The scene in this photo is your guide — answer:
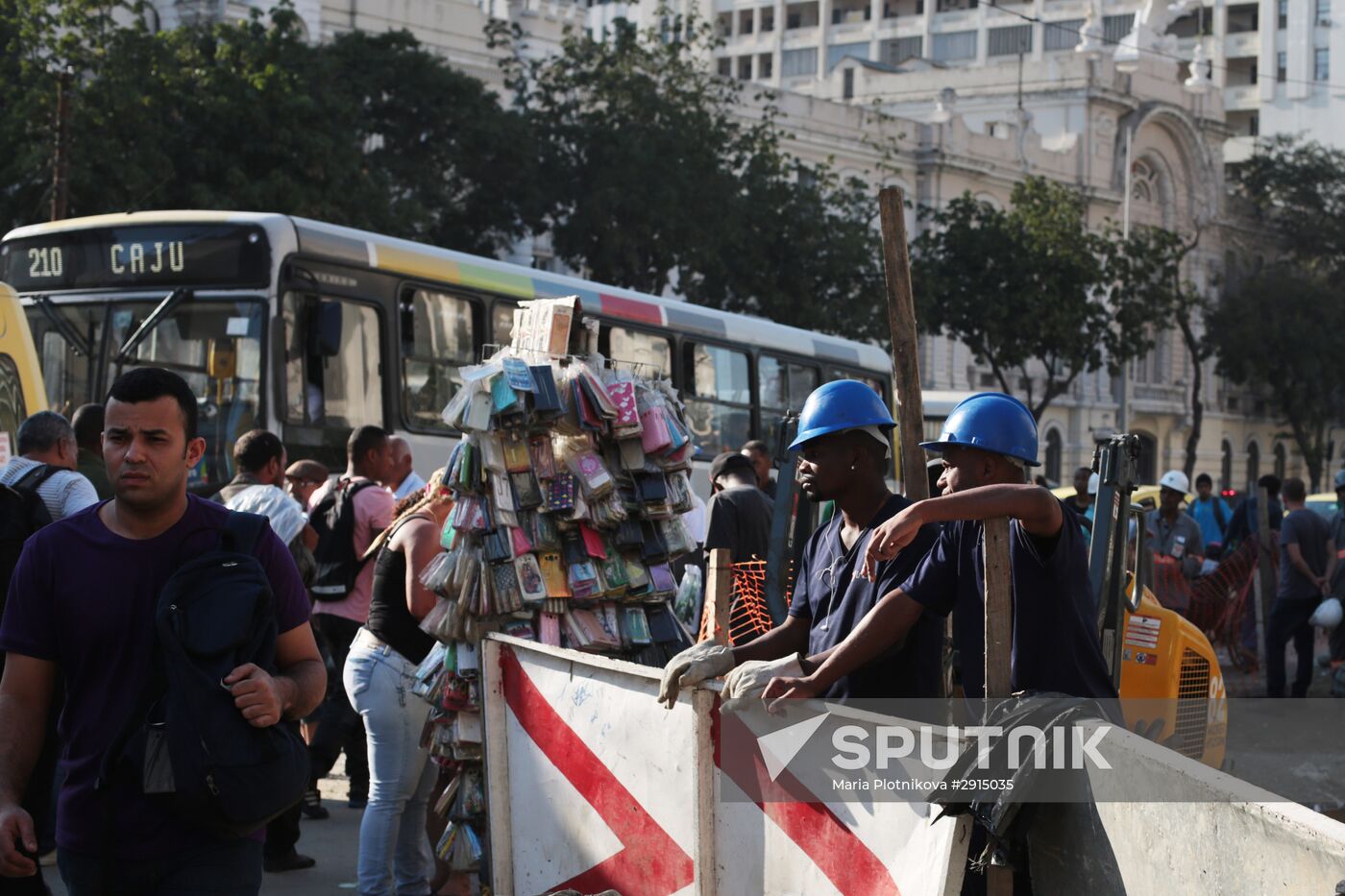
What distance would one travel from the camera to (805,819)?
4.02m

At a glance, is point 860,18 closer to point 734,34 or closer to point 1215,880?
point 734,34

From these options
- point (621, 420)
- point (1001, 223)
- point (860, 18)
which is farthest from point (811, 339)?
point (860, 18)

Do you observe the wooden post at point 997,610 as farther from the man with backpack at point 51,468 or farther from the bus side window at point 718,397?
the bus side window at point 718,397

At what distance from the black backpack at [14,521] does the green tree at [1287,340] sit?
54838 millimetres

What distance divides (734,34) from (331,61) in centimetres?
6973

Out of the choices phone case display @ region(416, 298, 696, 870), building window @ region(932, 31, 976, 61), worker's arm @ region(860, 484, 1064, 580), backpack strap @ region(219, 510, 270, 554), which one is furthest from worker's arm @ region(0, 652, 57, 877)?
building window @ region(932, 31, 976, 61)

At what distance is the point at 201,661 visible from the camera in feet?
11.2

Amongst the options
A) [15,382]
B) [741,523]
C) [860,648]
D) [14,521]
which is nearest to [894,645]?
[860,648]

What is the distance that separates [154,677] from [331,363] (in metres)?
9.02

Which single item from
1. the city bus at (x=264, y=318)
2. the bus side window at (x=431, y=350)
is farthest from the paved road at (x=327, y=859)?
the bus side window at (x=431, y=350)

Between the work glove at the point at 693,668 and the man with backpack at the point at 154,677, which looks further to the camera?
the work glove at the point at 693,668

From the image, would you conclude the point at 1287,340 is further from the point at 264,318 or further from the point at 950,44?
the point at 264,318

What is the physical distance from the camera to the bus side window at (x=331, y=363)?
1210 centimetres

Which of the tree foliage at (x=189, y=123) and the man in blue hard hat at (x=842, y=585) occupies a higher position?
the tree foliage at (x=189, y=123)
